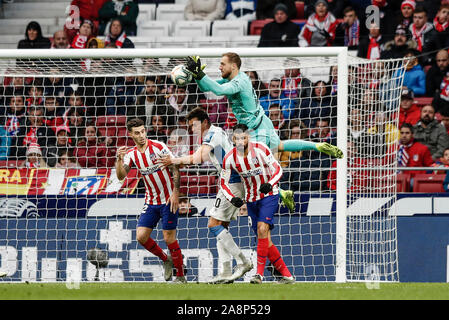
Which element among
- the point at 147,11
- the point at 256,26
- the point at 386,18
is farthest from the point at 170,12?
the point at 386,18

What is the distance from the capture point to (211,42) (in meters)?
14.5

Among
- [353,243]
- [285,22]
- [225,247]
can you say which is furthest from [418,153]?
[225,247]

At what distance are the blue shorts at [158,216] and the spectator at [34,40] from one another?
594cm

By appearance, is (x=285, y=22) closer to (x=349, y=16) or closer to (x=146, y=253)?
(x=349, y=16)

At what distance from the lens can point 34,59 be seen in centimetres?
1043

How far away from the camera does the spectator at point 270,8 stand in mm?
15383

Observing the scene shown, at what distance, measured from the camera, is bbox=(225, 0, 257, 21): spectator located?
15.8 meters

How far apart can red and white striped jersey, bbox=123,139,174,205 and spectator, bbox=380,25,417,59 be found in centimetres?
527

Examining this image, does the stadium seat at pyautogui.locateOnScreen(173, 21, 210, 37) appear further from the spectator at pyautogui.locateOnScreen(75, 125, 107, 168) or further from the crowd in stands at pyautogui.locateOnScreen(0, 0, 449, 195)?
the spectator at pyautogui.locateOnScreen(75, 125, 107, 168)

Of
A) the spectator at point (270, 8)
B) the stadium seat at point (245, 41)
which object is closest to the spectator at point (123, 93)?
the stadium seat at point (245, 41)

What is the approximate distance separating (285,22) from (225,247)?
21.3 ft

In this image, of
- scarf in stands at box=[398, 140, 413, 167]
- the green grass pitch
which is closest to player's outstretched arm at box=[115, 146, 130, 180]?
the green grass pitch

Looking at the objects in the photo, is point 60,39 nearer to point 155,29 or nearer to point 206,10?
point 155,29

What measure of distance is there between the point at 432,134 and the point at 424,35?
2.08 meters
